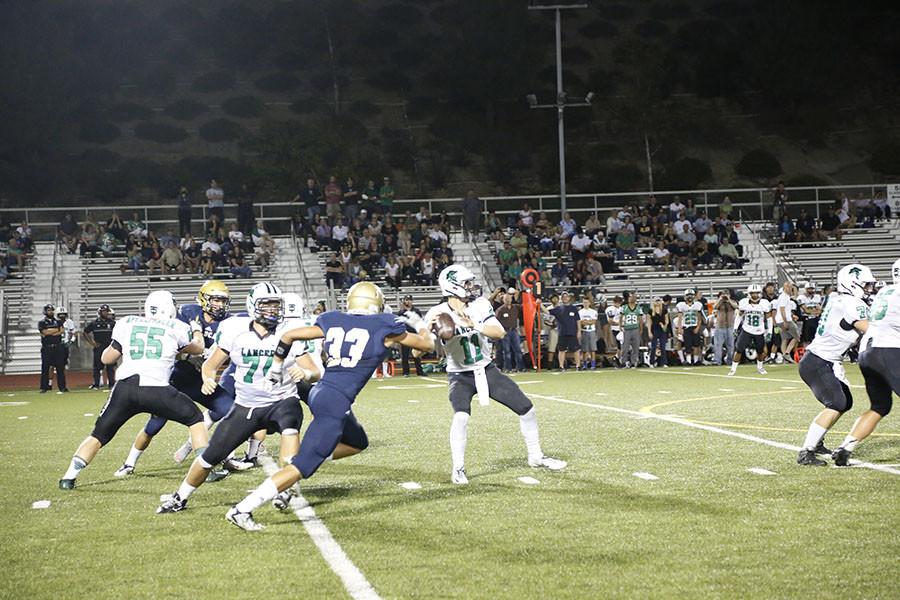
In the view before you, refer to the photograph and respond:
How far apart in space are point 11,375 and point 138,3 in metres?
49.0

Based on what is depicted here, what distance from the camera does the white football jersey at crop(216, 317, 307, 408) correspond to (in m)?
7.68

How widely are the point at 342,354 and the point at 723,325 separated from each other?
60.3ft

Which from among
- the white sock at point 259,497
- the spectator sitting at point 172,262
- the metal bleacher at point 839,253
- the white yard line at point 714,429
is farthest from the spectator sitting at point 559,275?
the white sock at point 259,497

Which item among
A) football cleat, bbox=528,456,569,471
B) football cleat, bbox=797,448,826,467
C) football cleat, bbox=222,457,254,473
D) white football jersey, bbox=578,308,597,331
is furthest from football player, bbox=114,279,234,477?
white football jersey, bbox=578,308,597,331

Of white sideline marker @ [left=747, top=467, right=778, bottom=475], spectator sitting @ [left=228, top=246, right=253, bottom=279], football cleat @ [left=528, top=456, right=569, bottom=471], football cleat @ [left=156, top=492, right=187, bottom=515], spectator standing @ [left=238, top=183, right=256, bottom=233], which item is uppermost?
spectator standing @ [left=238, top=183, right=256, bottom=233]

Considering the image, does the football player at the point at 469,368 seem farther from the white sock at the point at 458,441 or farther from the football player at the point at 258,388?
the football player at the point at 258,388

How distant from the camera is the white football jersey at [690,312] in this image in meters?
25.2

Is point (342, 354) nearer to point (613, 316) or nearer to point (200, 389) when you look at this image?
point (200, 389)

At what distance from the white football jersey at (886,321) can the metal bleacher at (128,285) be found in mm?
21466

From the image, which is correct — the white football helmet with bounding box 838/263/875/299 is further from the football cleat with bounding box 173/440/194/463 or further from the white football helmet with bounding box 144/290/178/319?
the football cleat with bounding box 173/440/194/463

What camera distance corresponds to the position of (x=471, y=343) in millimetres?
9031

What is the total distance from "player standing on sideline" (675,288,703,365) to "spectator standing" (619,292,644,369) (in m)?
1.13

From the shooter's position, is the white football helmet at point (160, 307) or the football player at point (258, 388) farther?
the white football helmet at point (160, 307)

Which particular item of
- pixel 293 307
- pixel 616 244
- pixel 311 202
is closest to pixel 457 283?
pixel 293 307
